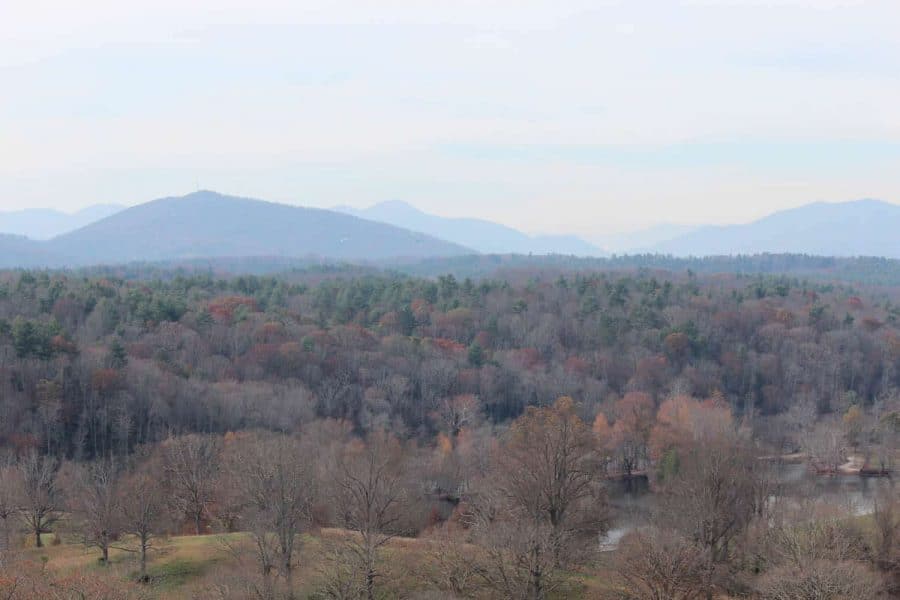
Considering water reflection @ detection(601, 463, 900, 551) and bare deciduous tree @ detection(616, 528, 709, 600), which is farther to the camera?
water reflection @ detection(601, 463, 900, 551)

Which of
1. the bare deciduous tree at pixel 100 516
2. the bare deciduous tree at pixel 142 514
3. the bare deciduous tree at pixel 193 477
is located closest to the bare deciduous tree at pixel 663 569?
the bare deciduous tree at pixel 142 514

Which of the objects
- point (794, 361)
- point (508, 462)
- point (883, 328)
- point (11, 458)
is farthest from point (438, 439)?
point (883, 328)

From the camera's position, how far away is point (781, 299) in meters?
87.2

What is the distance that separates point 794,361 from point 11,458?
61.7 meters

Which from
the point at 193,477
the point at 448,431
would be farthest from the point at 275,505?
the point at 448,431

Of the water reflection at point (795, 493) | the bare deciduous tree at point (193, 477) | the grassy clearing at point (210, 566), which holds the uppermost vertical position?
the bare deciduous tree at point (193, 477)

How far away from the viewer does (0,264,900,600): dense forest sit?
2308 centimetres

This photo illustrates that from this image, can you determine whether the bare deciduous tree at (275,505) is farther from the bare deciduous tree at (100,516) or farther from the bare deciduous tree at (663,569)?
the bare deciduous tree at (663,569)

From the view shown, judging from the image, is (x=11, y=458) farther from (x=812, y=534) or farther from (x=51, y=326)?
(x=812, y=534)

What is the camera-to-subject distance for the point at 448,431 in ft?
174

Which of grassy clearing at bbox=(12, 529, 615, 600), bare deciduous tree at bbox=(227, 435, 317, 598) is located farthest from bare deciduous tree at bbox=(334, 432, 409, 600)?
bare deciduous tree at bbox=(227, 435, 317, 598)

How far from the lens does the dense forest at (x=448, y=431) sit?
75.7ft

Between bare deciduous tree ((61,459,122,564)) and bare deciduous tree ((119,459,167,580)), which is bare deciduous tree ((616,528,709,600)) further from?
bare deciduous tree ((61,459,122,564))

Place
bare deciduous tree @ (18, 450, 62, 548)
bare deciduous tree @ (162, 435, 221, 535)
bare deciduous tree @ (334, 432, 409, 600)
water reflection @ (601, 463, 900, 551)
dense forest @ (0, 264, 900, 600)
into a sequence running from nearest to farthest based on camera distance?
bare deciduous tree @ (334, 432, 409, 600), dense forest @ (0, 264, 900, 600), bare deciduous tree @ (18, 450, 62, 548), bare deciduous tree @ (162, 435, 221, 535), water reflection @ (601, 463, 900, 551)
